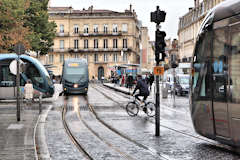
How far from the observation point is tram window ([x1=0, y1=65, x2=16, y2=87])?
31938 millimetres

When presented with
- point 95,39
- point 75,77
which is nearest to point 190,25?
point 95,39

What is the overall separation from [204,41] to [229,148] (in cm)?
259

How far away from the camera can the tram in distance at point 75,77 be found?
40.8m

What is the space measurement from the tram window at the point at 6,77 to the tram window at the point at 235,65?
2353cm

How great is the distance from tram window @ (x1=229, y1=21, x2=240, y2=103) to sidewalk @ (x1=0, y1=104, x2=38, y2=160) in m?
4.31

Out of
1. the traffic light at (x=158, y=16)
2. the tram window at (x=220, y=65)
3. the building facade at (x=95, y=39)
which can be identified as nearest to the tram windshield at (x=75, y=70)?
the traffic light at (x=158, y=16)

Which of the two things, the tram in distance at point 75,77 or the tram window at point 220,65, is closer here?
the tram window at point 220,65

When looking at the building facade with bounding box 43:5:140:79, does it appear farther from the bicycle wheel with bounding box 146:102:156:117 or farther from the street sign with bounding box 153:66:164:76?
the street sign with bounding box 153:66:164:76

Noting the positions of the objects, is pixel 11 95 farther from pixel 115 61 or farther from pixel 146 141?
pixel 115 61

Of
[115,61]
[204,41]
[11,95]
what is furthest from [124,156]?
[115,61]

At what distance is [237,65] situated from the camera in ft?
33.3

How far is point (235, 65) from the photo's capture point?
1023cm

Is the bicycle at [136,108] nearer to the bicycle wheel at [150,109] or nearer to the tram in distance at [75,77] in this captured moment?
the bicycle wheel at [150,109]

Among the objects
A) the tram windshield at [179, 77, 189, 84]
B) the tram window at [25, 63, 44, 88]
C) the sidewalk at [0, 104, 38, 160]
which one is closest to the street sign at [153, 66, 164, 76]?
the sidewalk at [0, 104, 38, 160]
